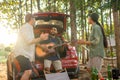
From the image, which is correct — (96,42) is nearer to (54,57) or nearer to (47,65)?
(47,65)

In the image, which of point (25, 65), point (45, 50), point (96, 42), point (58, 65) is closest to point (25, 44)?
point (25, 65)

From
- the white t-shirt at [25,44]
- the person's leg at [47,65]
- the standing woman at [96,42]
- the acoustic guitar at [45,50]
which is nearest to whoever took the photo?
the white t-shirt at [25,44]

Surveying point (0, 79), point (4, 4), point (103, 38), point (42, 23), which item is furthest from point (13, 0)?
point (103, 38)

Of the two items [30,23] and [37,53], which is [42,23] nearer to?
[37,53]

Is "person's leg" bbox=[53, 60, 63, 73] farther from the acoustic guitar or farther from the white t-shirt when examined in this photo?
the white t-shirt

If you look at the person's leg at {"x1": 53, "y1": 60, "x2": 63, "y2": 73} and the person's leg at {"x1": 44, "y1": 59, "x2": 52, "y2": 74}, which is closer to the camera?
the person's leg at {"x1": 44, "y1": 59, "x2": 52, "y2": 74}

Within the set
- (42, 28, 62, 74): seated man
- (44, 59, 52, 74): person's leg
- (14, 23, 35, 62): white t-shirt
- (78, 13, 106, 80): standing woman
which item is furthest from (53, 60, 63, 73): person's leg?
(14, 23, 35, 62): white t-shirt

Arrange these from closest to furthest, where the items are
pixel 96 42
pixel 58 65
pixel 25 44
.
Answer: pixel 25 44, pixel 96 42, pixel 58 65

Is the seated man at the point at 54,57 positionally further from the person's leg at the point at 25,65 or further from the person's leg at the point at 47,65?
the person's leg at the point at 25,65

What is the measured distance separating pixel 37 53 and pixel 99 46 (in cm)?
250

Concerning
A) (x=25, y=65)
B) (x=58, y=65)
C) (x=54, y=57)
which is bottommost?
(x=58, y=65)

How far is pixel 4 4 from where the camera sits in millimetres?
24797

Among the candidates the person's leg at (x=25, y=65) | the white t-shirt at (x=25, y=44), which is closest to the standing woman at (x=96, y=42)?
the white t-shirt at (x=25, y=44)

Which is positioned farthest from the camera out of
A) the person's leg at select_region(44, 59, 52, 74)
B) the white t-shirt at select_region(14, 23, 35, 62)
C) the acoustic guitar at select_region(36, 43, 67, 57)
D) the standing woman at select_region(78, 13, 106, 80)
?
the acoustic guitar at select_region(36, 43, 67, 57)
